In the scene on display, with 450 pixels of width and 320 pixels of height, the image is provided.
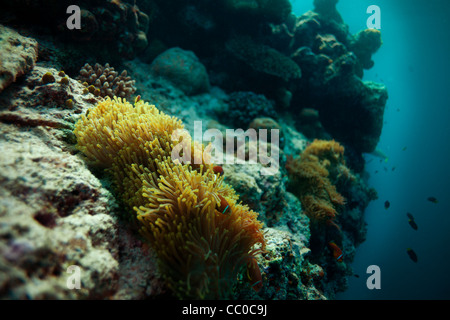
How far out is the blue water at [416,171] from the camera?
29250 mm

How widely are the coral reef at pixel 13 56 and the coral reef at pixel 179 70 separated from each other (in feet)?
11.5

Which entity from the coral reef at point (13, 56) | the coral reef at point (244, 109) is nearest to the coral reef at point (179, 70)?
the coral reef at point (244, 109)

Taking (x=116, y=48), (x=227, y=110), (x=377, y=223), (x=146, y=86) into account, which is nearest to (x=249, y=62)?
(x=227, y=110)

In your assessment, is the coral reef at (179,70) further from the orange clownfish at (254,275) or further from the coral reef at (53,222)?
the orange clownfish at (254,275)

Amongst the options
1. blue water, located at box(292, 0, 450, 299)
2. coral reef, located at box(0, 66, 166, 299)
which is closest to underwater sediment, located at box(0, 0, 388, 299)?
coral reef, located at box(0, 66, 166, 299)

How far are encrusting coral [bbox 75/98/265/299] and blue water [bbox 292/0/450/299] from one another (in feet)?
60.2

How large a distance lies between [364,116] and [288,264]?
28.6 ft

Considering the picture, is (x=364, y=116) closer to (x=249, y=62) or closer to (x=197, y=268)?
(x=249, y=62)

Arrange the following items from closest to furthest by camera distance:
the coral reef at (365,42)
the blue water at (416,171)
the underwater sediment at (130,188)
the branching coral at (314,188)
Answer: the underwater sediment at (130,188), the branching coral at (314,188), the coral reef at (365,42), the blue water at (416,171)

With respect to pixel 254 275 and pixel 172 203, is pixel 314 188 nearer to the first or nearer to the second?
pixel 254 275

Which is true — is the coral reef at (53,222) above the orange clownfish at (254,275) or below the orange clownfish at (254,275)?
above

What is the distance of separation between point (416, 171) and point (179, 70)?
230 ft

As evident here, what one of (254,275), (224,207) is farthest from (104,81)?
(254,275)

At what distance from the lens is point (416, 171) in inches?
2157
